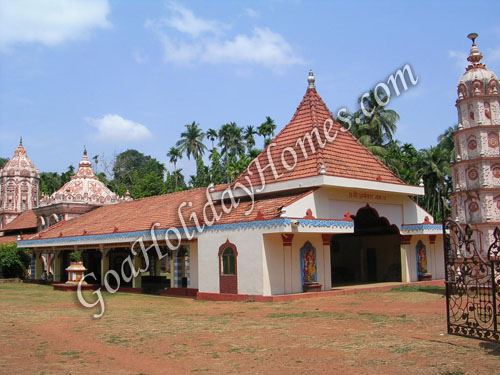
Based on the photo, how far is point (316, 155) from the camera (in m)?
18.9

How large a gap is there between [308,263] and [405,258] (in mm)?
5946

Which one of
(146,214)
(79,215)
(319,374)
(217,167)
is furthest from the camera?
(217,167)

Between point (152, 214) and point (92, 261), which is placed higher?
point (152, 214)

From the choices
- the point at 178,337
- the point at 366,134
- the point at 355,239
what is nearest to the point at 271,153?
the point at 355,239

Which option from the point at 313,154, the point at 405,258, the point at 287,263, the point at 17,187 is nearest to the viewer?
the point at 287,263

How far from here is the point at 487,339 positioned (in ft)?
27.1

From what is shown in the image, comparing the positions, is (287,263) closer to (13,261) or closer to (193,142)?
(13,261)

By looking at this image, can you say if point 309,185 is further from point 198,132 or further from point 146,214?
point 198,132

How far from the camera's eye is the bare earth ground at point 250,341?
746 cm

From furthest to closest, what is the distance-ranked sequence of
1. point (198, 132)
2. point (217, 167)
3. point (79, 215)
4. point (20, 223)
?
point (198, 132)
point (217, 167)
point (20, 223)
point (79, 215)

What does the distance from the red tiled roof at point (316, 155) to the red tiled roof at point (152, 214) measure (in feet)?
3.43

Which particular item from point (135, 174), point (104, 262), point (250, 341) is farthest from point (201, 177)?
point (250, 341)

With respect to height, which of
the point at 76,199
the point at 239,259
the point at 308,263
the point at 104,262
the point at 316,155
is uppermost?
the point at 316,155

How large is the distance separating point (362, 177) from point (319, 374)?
43.5ft
